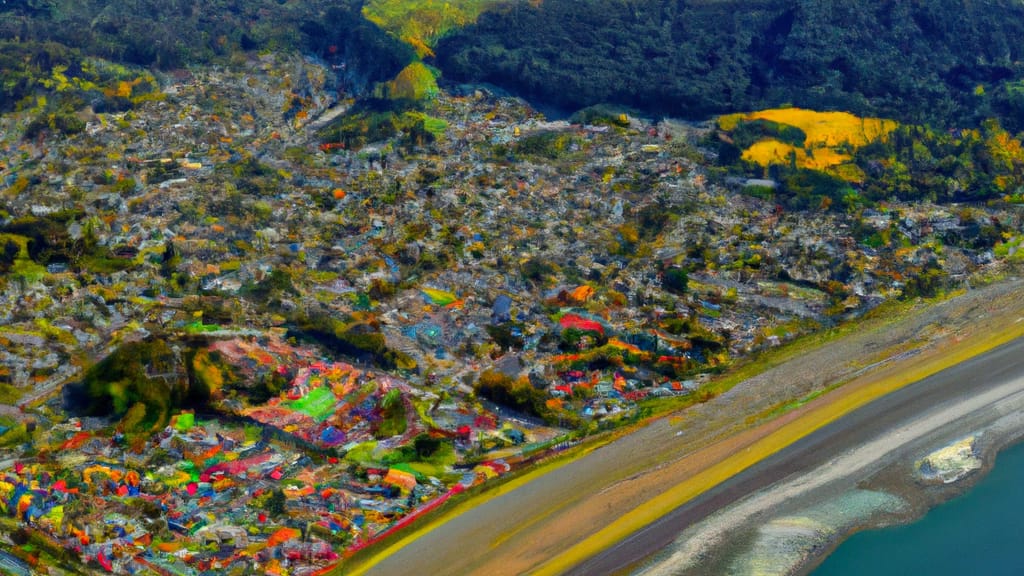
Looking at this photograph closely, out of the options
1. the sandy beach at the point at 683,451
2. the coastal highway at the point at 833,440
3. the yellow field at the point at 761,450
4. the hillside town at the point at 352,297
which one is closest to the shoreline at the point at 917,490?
the sandy beach at the point at 683,451

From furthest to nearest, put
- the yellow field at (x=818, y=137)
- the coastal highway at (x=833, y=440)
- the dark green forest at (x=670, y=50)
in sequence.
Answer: the dark green forest at (x=670, y=50)
the yellow field at (x=818, y=137)
the coastal highway at (x=833, y=440)

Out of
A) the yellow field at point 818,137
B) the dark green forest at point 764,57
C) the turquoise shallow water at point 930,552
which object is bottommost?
the turquoise shallow water at point 930,552

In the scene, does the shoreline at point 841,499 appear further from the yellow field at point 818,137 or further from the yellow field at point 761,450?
the yellow field at point 818,137

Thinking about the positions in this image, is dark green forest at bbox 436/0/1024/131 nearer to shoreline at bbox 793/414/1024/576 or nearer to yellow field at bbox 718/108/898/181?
yellow field at bbox 718/108/898/181

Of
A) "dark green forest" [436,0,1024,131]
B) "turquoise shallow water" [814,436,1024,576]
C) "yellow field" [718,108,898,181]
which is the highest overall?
"dark green forest" [436,0,1024,131]

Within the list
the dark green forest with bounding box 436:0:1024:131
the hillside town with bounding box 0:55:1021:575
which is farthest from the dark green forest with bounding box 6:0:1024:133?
the hillside town with bounding box 0:55:1021:575

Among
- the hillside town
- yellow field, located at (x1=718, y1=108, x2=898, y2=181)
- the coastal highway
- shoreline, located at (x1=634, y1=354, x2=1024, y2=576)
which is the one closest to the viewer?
shoreline, located at (x1=634, y1=354, x2=1024, y2=576)
